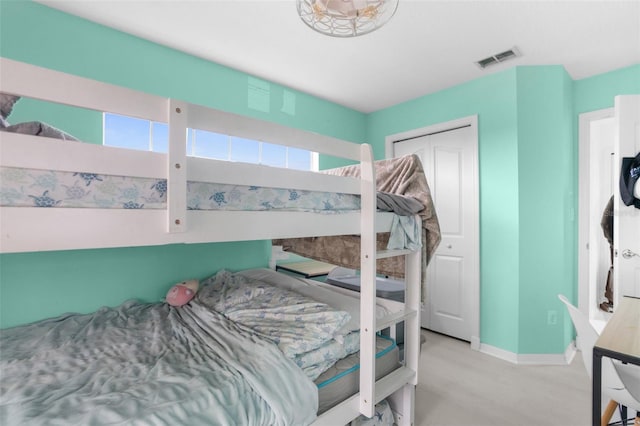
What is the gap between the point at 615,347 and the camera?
1100mm

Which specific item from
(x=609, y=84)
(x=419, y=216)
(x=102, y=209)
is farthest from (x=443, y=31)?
(x=102, y=209)

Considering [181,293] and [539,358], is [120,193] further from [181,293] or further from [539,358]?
[539,358]

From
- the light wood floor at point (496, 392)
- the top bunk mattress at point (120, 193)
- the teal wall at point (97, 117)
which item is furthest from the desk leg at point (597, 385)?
the teal wall at point (97, 117)

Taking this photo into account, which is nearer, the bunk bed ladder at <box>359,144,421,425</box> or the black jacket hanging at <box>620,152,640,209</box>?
the bunk bed ladder at <box>359,144,421,425</box>

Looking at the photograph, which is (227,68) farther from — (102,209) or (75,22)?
(102,209)

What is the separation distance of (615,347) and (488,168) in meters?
1.87

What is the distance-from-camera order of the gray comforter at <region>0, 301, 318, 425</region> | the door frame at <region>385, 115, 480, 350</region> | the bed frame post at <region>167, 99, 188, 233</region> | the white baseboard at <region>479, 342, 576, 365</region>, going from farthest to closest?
1. the door frame at <region>385, 115, 480, 350</region>
2. the white baseboard at <region>479, 342, 576, 365</region>
3. the gray comforter at <region>0, 301, 318, 425</region>
4. the bed frame post at <region>167, 99, 188, 233</region>

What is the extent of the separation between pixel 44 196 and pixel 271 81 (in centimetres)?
244

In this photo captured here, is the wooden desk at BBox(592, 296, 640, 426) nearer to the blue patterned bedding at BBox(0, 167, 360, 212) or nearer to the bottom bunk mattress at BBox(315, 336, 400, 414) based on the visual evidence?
the bottom bunk mattress at BBox(315, 336, 400, 414)

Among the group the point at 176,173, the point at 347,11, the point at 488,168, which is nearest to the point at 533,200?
the point at 488,168

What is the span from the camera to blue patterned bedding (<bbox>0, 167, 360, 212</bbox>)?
63cm

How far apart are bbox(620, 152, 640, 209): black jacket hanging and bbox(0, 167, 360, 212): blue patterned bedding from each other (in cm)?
245

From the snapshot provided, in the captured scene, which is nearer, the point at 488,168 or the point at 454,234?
the point at 488,168

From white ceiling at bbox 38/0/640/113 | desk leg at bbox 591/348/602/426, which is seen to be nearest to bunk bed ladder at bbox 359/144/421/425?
desk leg at bbox 591/348/602/426
